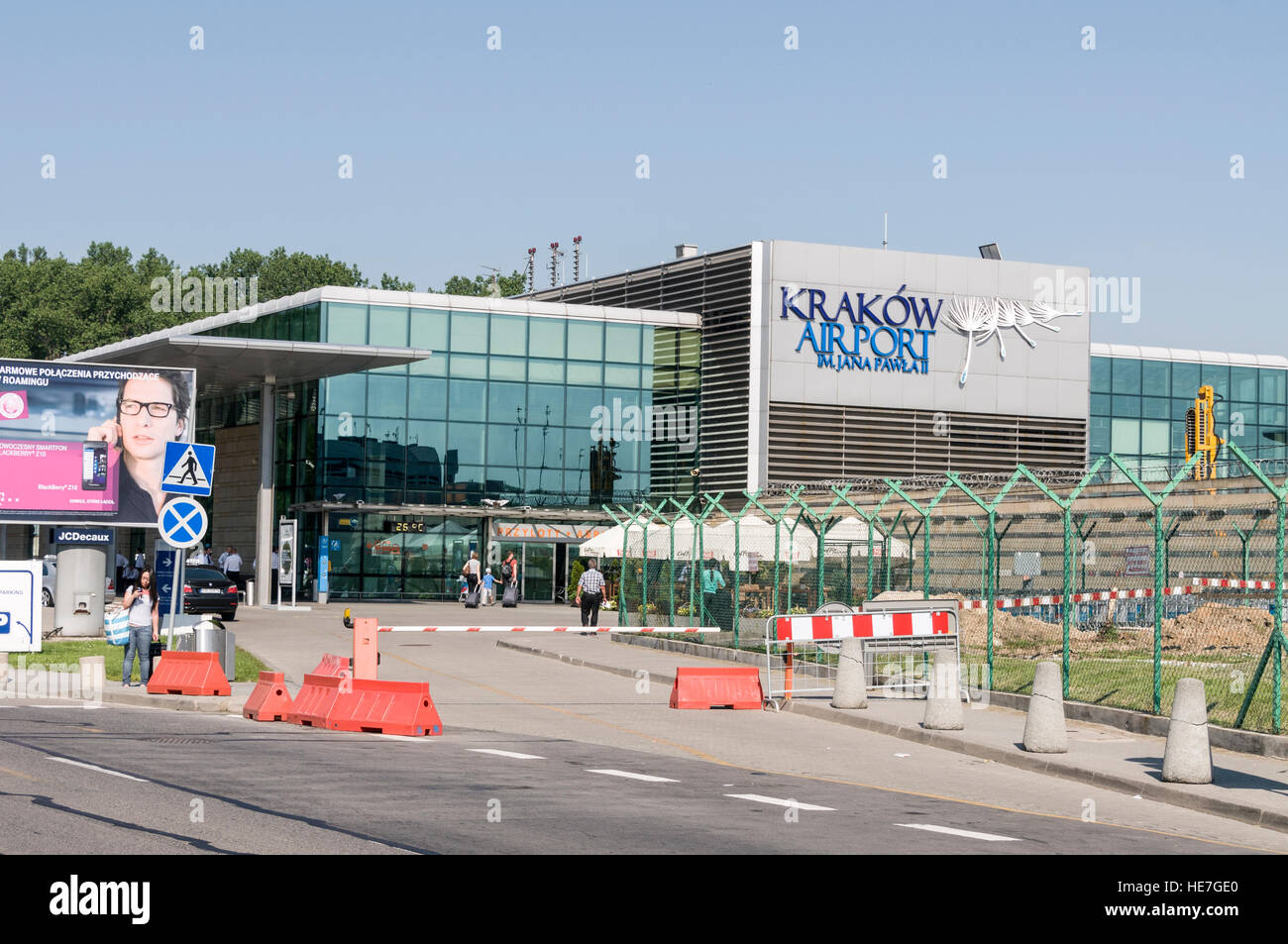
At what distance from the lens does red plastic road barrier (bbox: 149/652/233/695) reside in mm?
21422

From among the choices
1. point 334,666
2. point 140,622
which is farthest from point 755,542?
point 334,666

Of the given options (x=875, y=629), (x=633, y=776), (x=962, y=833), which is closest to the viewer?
(x=962, y=833)

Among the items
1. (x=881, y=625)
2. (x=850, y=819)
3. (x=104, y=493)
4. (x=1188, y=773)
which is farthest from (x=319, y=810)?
(x=104, y=493)

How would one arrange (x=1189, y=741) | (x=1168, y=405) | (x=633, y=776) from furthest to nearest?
(x=1168, y=405) < (x=633, y=776) < (x=1189, y=741)

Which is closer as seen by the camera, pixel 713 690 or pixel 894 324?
pixel 713 690

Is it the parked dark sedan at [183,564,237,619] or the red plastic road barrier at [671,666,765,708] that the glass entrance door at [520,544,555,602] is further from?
the red plastic road barrier at [671,666,765,708]

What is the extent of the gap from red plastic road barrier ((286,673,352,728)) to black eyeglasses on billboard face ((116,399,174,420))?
855 inches

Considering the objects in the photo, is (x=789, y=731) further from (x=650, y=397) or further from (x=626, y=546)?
(x=650, y=397)

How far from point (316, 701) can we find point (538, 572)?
38135mm

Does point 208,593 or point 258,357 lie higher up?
point 258,357

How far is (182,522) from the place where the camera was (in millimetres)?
21312

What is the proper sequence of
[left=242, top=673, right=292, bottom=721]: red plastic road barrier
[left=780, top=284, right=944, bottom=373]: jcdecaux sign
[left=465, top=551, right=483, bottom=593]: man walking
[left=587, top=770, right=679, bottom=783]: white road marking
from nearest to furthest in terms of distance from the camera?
[left=587, top=770, right=679, bottom=783]: white road marking
[left=242, top=673, right=292, bottom=721]: red plastic road barrier
[left=465, top=551, right=483, bottom=593]: man walking
[left=780, top=284, right=944, bottom=373]: jcdecaux sign

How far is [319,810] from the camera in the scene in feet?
36.7

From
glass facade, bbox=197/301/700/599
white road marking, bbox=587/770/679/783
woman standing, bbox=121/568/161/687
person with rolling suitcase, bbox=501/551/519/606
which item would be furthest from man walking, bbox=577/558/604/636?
white road marking, bbox=587/770/679/783
